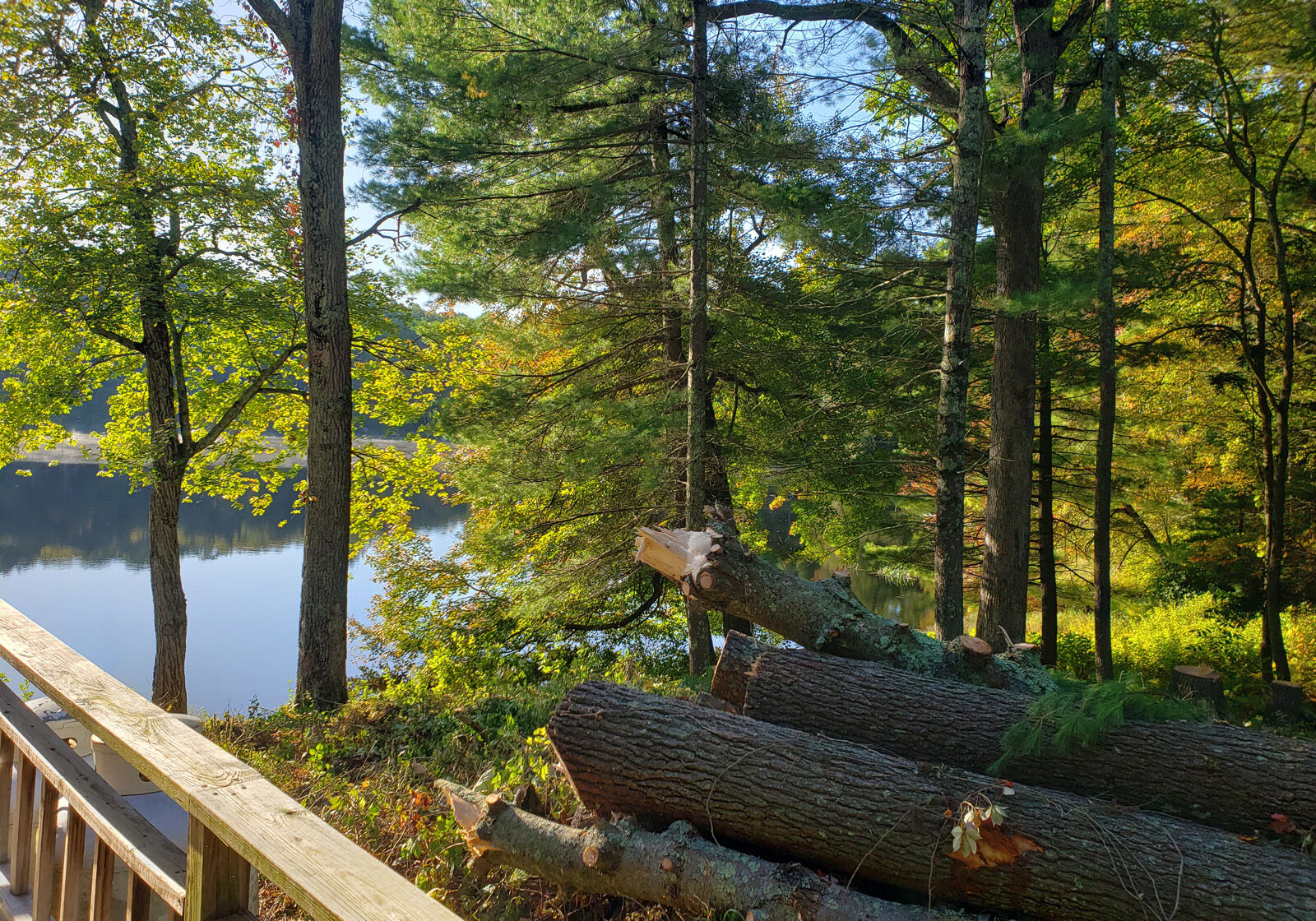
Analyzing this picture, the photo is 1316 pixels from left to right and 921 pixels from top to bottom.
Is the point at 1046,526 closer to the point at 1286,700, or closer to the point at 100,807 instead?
the point at 1286,700

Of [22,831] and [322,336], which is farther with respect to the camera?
[322,336]

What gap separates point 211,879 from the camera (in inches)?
66.1

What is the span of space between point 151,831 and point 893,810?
8.58 feet

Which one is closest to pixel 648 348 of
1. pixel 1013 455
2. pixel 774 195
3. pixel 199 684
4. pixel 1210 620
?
pixel 774 195

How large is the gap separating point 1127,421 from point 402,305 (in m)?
12.2

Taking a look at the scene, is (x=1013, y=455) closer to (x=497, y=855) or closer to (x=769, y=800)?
(x=769, y=800)

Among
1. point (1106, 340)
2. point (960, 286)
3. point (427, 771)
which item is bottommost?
point (427, 771)

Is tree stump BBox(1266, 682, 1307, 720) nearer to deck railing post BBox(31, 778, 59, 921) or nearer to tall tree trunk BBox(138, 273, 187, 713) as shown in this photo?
deck railing post BBox(31, 778, 59, 921)

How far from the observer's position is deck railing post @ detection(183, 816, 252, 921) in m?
1.67

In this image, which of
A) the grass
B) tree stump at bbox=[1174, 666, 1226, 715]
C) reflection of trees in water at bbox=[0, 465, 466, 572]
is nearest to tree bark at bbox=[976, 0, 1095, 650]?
tree stump at bbox=[1174, 666, 1226, 715]

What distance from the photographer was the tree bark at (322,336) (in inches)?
283

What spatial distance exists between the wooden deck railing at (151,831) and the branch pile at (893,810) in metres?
1.66

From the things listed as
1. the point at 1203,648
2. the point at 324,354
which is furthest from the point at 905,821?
the point at 1203,648

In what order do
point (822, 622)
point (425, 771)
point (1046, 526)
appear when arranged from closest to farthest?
point (822, 622) < point (425, 771) < point (1046, 526)
